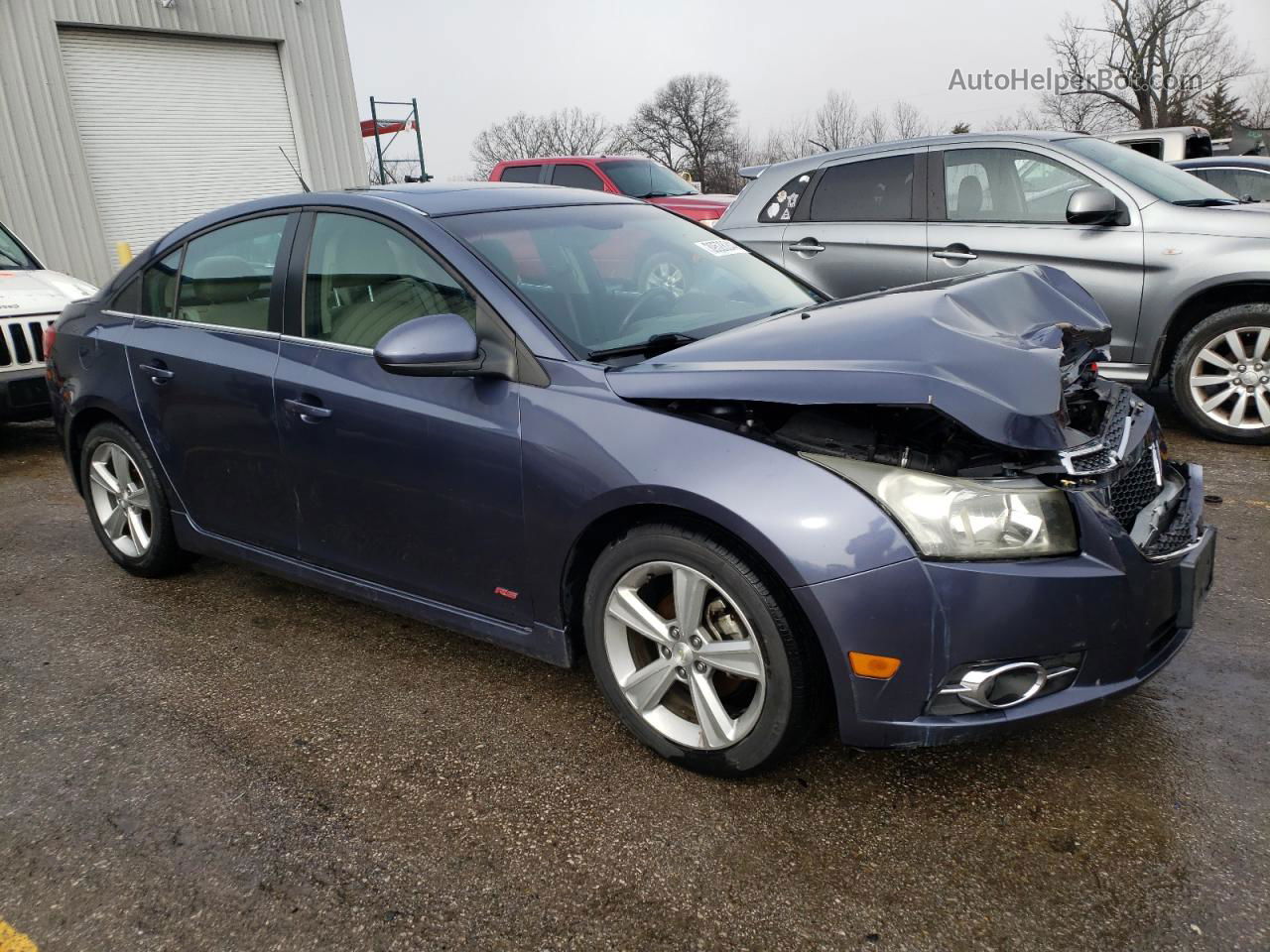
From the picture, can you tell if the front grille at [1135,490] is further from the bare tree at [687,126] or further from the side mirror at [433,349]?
the bare tree at [687,126]

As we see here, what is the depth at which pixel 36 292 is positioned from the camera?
23.3ft

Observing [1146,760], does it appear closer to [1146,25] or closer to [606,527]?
[606,527]

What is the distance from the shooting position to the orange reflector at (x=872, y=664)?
7.38 ft

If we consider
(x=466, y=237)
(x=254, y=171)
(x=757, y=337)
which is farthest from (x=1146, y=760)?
(x=254, y=171)

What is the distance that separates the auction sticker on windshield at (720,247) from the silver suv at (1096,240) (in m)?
2.64

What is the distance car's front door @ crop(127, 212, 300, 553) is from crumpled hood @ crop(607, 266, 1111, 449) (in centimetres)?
143

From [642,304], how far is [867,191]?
385 cm

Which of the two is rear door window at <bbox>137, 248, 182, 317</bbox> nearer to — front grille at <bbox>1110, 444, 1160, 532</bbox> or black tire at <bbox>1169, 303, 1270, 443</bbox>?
front grille at <bbox>1110, 444, 1160, 532</bbox>

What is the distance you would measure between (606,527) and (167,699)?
1.64m

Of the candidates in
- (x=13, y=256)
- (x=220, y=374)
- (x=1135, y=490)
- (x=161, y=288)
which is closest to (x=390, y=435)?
(x=220, y=374)

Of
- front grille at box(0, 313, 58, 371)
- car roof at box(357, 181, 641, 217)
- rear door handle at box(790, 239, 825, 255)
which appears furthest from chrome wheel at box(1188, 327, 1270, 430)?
front grille at box(0, 313, 58, 371)

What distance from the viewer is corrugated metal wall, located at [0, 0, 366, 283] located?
13258mm

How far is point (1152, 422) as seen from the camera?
2.97m

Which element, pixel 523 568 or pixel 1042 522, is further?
pixel 523 568
